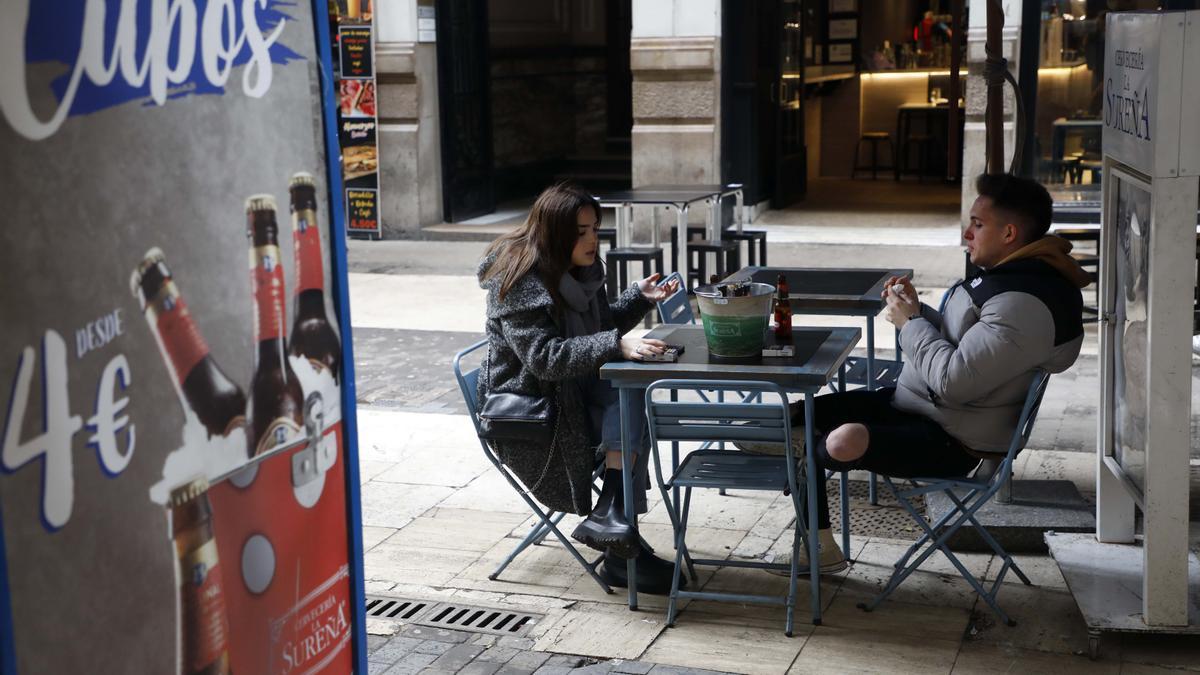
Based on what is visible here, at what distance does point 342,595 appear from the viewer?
2732 mm

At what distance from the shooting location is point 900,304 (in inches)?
172

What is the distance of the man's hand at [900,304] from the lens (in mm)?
4379

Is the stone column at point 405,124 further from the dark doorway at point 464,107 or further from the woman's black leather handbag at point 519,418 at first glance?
the woman's black leather handbag at point 519,418

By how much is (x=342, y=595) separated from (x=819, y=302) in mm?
3007

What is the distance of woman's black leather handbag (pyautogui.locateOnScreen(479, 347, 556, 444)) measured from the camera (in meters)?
4.52

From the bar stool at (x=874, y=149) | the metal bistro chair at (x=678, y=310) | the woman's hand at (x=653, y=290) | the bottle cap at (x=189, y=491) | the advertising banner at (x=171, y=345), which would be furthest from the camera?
the bar stool at (x=874, y=149)

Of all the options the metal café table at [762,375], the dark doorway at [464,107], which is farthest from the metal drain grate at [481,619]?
the dark doorway at [464,107]

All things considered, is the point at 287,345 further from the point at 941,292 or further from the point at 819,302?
the point at 941,292

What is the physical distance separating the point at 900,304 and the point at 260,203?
2.52 metres

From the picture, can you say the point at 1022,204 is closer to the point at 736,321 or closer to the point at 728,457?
the point at 736,321

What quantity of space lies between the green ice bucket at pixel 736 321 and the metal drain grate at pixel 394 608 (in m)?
1.29

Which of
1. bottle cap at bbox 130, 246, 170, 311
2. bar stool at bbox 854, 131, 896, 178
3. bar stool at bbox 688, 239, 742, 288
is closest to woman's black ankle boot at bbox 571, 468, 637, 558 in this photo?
bottle cap at bbox 130, 246, 170, 311

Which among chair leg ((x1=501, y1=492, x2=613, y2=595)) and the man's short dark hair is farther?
chair leg ((x1=501, y1=492, x2=613, y2=595))

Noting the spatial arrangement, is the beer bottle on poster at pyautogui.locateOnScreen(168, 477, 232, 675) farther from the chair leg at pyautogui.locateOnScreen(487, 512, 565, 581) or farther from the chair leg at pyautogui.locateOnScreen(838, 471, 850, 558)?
the chair leg at pyautogui.locateOnScreen(838, 471, 850, 558)
